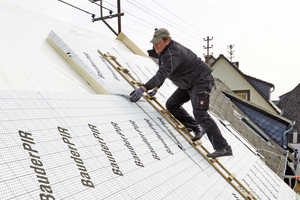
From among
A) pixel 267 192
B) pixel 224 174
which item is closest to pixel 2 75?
pixel 224 174

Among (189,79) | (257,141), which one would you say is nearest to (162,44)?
(189,79)

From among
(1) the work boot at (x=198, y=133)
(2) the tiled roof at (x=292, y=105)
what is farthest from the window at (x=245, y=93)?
(1) the work boot at (x=198, y=133)

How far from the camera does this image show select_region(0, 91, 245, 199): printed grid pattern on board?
1.30 metres

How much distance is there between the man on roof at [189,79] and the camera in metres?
2.57

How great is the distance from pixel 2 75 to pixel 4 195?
1622 mm

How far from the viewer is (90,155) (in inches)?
65.4

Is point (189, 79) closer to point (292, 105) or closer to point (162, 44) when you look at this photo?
point (162, 44)

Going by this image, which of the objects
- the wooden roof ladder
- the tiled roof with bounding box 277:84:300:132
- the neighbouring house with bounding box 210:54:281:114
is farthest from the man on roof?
the tiled roof with bounding box 277:84:300:132

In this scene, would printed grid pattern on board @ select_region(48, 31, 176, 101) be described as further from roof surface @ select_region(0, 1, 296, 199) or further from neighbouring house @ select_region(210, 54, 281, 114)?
neighbouring house @ select_region(210, 54, 281, 114)

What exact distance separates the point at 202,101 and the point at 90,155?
1532 mm

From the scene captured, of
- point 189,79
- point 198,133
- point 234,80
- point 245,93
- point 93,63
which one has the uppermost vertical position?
point 234,80

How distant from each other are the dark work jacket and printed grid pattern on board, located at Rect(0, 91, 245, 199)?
529 millimetres

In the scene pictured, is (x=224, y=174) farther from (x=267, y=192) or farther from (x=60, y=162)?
(x=60, y=162)

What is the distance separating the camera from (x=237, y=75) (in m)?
15.5
